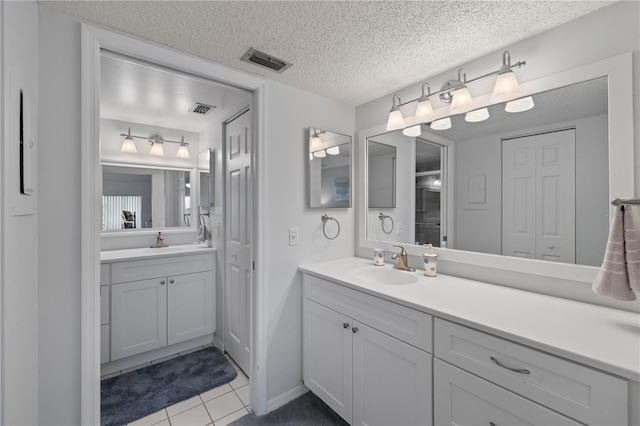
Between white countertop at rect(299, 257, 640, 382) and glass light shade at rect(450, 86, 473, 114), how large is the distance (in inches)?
39.4

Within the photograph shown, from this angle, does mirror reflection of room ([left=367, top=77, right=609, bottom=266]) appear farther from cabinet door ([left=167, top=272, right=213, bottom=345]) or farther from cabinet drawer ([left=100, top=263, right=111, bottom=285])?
cabinet drawer ([left=100, top=263, right=111, bottom=285])

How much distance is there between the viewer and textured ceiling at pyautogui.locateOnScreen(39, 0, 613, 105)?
1.18 m

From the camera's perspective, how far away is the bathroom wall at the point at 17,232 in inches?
31.4

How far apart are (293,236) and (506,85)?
58.9 inches

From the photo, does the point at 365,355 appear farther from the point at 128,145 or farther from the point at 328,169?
the point at 128,145

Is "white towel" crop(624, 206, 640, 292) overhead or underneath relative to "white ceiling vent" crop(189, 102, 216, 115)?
underneath

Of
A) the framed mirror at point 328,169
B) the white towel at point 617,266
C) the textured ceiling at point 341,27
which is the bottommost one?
the white towel at point 617,266


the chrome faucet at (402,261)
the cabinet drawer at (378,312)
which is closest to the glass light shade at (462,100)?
the chrome faucet at (402,261)

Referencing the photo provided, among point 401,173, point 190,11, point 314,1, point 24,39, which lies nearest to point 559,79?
point 401,173

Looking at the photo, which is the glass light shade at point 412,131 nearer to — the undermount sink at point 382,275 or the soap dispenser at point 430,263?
the soap dispenser at point 430,263

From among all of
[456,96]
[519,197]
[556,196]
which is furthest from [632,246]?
[456,96]

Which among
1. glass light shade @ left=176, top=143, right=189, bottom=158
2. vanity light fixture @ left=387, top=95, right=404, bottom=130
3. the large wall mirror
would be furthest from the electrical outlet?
glass light shade @ left=176, top=143, right=189, bottom=158

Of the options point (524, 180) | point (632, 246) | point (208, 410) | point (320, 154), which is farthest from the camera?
point (320, 154)

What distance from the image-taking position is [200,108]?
98.3 inches
